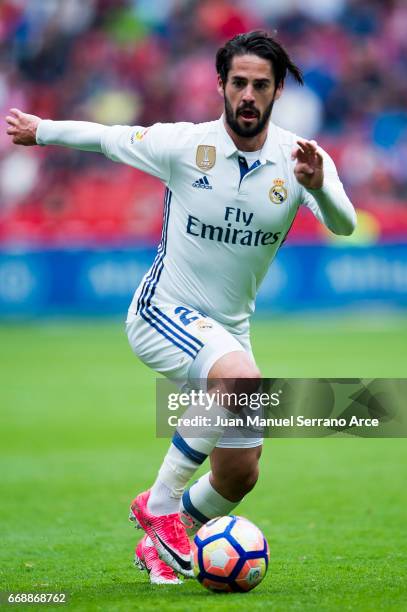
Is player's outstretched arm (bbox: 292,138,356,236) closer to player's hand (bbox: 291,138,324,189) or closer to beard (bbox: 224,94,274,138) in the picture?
player's hand (bbox: 291,138,324,189)

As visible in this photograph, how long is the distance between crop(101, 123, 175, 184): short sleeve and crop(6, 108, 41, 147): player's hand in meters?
0.39

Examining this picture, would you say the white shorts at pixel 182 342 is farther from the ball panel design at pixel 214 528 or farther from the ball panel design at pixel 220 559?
the ball panel design at pixel 220 559

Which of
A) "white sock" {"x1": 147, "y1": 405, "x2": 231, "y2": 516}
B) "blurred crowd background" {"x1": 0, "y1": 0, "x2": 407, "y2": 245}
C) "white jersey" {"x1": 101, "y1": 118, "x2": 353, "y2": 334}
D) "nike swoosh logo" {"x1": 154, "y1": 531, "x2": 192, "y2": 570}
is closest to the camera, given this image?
"white sock" {"x1": 147, "y1": 405, "x2": 231, "y2": 516}

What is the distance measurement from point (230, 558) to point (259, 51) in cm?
245

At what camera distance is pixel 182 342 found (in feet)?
17.6

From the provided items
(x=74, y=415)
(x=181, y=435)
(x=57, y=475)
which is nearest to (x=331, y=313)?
(x=74, y=415)

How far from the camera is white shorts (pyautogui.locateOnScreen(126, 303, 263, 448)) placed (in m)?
5.23

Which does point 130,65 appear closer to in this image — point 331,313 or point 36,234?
point 36,234

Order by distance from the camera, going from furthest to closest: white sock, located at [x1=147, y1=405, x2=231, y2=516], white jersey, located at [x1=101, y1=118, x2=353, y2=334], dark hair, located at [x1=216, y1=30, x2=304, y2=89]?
1. white jersey, located at [x1=101, y1=118, x2=353, y2=334]
2. dark hair, located at [x1=216, y1=30, x2=304, y2=89]
3. white sock, located at [x1=147, y1=405, x2=231, y2=516]

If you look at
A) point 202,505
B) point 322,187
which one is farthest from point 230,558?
point 322,187

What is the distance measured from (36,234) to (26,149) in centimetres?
268

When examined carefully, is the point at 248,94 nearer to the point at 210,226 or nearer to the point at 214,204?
the point at 214,204

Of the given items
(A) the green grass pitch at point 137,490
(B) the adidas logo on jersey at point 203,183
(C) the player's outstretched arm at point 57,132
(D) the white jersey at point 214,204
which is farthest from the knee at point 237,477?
(C) the player's outstretched arm at point 57,132

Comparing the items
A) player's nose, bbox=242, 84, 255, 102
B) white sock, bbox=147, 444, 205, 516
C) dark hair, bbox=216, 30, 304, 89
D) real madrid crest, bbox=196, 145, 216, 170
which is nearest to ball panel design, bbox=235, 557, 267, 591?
white sock, bbox=147, 444, 205, 516
